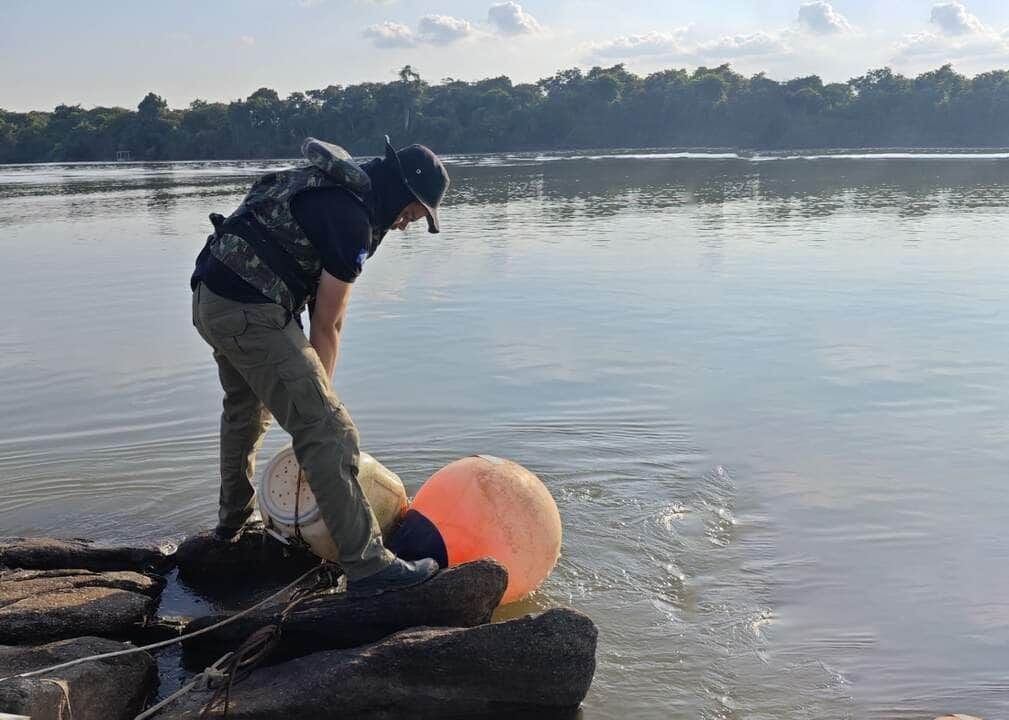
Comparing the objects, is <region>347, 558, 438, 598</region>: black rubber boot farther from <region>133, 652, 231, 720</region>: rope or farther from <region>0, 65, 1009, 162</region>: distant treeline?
<region>0, 65, 1009, 162</region>: distant treeline

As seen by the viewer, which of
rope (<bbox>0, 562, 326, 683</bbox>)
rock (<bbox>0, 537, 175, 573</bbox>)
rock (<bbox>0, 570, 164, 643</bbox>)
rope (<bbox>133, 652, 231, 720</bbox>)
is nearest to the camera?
rope (<bbox>0, 562, 326, 683</bbox>)

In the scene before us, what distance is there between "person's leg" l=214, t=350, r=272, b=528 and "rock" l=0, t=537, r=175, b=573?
1.58 feet

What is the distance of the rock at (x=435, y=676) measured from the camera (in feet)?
14.9

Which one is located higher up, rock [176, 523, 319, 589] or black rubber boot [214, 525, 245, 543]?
black rubber boot [214, 525, 245, 543]

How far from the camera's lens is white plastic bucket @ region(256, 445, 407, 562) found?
529 centimetres

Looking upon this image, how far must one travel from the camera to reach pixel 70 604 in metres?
5.11

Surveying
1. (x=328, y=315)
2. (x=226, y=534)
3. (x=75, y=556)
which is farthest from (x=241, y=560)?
(x=328, y=315)

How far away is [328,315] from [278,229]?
0.48 metres

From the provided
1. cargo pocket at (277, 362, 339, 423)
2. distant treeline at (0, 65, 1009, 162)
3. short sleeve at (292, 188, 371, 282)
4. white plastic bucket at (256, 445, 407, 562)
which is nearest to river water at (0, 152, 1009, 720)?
white plastic bucket at (256, 445, 407, 562)

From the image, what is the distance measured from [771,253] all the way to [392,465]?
41.8 ft

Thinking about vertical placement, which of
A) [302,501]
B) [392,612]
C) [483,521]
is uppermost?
[302,501]

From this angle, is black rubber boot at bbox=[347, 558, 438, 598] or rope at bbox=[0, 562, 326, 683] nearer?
rope at bbox=[0, 562, 326, 683]

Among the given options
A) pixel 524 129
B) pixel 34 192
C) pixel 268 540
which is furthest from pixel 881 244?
pixel 524 129

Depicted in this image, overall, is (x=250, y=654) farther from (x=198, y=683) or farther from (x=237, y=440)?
(x=237, y=440)
